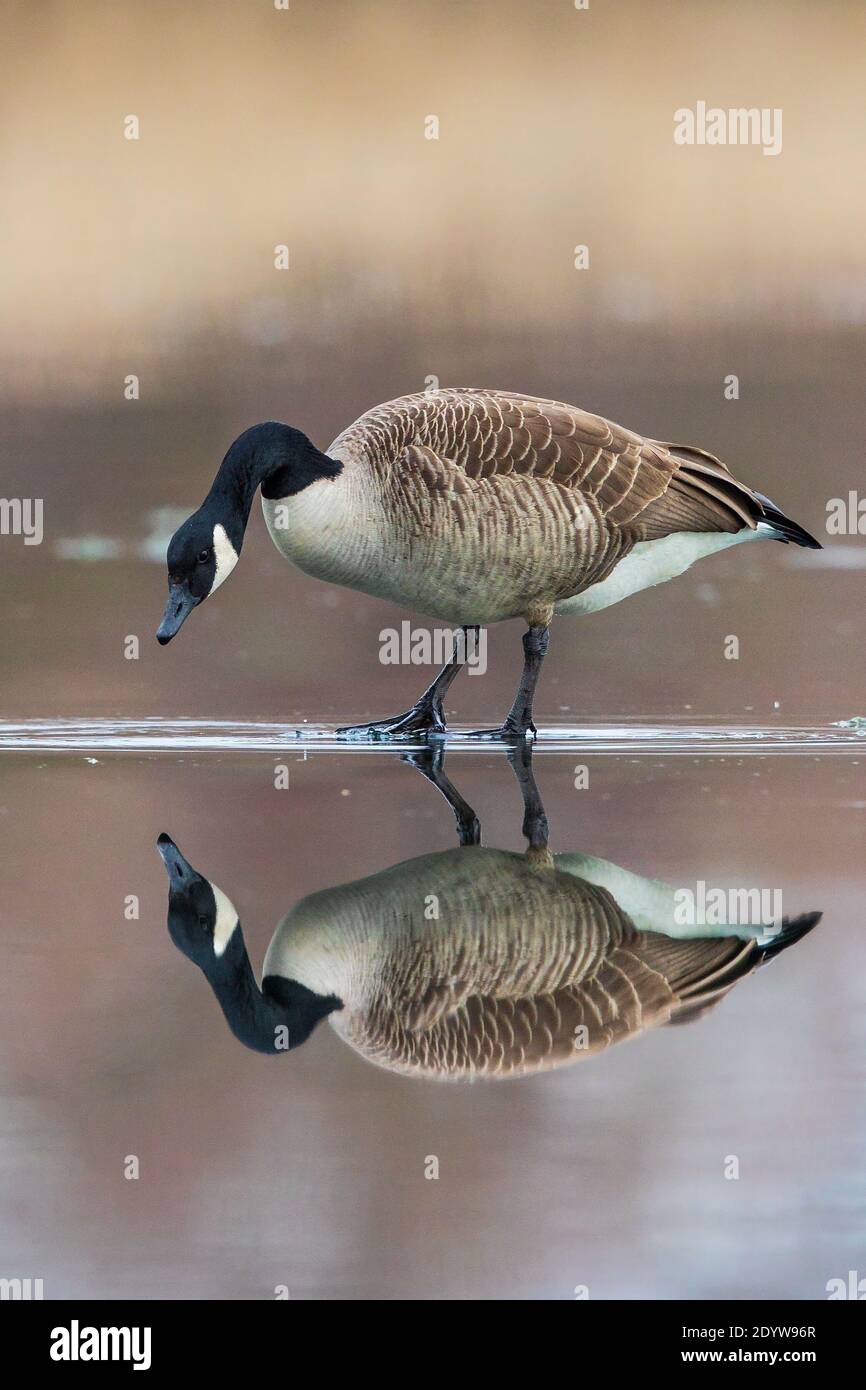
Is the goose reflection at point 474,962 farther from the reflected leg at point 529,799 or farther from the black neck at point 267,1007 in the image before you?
the reflected leg at point 529,799

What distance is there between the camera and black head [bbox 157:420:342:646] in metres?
4.88

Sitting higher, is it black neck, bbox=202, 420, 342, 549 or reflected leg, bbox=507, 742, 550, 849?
black neck, bbox=202, 420, 342, 549

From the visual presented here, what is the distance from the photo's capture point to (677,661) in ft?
25.1

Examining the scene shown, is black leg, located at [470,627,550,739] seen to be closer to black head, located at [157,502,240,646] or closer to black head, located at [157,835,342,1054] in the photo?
black head, located at [157,502,240,646]

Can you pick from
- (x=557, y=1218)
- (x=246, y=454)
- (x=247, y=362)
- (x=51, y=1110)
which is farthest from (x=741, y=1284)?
(x=247, y=362)

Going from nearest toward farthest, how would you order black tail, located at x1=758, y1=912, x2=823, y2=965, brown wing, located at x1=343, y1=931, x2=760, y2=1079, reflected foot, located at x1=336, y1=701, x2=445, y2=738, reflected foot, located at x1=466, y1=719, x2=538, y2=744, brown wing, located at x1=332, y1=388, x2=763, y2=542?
brown wing, located at x1=343, y1=931, x2=760, y2=1079 < black tail, located at x1=758, y1=912, x2=823, y2=965 < brown wing, located at x1=332, y1=388, x2=763, y2=542 < reflected foot, located at x1=466, y1=719, x2=538, y2=744 < reflected foot, located at x1=336, y1=701, x2=445, y2=738

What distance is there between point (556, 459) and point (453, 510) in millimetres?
407

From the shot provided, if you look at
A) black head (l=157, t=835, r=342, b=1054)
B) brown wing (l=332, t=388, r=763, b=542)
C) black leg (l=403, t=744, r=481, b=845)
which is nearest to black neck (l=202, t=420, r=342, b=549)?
brown wing (l=332, t=388, r=763, b=542)

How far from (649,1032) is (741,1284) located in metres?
0.63

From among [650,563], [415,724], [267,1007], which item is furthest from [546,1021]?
[650,563]

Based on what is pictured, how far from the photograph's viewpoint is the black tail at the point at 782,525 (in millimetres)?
5562

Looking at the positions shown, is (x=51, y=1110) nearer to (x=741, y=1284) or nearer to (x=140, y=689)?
(x=741, y=1284)

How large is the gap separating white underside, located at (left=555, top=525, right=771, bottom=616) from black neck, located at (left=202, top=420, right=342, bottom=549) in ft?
3.22

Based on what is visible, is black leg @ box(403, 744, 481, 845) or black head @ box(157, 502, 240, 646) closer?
A: black leg @ box(403, 744, 481, 845)
